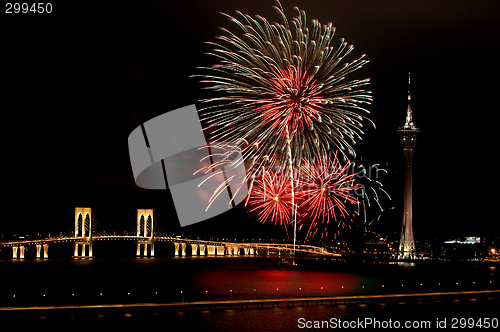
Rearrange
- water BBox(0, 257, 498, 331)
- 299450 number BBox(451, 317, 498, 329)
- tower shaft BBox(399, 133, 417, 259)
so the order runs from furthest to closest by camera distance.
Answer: tower shaft BBox(399, 133, 417, 259) → water BBox(0, 257, 498, 331) → 299450 number BBox(451, 317, 498, 329)

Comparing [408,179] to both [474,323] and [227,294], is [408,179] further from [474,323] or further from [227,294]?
[474,323]

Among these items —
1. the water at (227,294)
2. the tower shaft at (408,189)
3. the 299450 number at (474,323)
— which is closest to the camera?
the 299450 number at (474,323)

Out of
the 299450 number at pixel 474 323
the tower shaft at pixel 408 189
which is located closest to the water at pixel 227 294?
the 299450 number at pixel 474 323

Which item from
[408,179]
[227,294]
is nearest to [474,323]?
[227,294]

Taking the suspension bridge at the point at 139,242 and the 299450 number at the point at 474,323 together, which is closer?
the 299450 number at the point at 474,323

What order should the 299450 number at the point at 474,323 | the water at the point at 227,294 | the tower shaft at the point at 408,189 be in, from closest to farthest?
the 299450 number at the point at 474,323 → the water at the point at 227,294 → the tower shaft at the point at 408,189

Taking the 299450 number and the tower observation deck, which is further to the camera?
the tower observation deck

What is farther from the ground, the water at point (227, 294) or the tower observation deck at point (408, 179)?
the tower observation deck at point (408, 179)

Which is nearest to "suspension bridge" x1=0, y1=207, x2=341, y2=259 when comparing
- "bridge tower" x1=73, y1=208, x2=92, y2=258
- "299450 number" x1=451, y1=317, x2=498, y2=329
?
"bridge tower" x1=73, y1=208, x2=92, y2=258

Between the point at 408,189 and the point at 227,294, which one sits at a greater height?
the point at 408,189

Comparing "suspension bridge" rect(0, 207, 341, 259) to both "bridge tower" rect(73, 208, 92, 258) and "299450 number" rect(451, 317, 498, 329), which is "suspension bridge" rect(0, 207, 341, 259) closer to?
"bridge tower" rect(73, 208, 92, 258)

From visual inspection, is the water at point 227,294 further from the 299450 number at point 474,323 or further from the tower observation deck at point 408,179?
the tower observation deck at point 408,179
